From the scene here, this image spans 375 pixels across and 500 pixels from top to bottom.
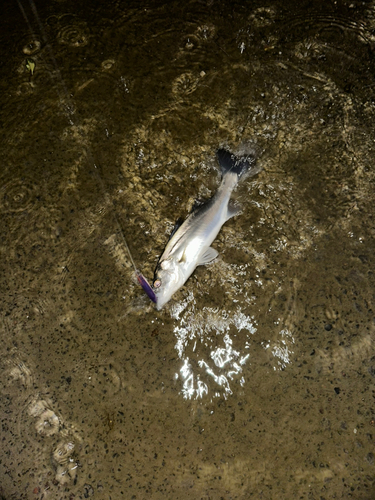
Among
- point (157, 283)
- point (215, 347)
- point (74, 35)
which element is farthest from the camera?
point (74, 35)

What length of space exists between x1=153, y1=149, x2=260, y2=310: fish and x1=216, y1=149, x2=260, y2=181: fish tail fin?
43 mm

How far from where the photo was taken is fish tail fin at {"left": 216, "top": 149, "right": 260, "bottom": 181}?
3.48 metres

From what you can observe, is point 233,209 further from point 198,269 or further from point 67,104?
point 67,104

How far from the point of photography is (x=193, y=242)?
3176mm

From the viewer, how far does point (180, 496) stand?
308 cm

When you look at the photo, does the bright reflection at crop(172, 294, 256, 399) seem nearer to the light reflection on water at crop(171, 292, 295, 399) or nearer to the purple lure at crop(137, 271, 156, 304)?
the light reflection on water at crop(171, 292, 295, 399)

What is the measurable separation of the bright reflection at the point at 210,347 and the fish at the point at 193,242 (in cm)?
30

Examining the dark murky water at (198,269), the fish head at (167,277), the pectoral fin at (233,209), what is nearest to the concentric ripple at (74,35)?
the dark murky water at (198,269)

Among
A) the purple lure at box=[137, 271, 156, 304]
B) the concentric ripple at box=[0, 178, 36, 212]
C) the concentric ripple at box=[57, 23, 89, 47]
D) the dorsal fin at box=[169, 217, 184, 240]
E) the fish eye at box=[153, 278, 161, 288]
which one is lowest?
the purple lure at box=[137, 271, 156, 304]

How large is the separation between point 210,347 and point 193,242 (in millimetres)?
975

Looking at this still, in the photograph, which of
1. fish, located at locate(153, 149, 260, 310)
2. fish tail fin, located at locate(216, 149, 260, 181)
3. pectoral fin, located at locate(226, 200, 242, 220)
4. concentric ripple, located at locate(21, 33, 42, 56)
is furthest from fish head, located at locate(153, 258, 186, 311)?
concentric ripple, located at locate(21, 33, 42, 56)

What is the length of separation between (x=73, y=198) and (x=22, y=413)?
82.6 inches

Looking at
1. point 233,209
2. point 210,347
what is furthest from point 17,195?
point 210,347

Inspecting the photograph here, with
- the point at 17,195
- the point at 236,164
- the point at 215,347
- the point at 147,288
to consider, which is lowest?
the point at 215,347
